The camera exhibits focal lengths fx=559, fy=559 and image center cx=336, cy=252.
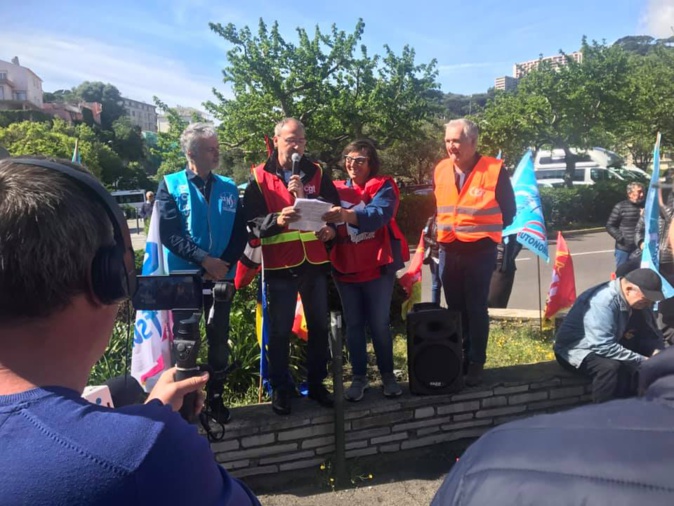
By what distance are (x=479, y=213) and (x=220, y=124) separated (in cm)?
1390

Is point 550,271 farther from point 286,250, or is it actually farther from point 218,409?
point 218,409

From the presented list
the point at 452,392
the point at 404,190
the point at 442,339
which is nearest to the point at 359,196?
the point at 442,339

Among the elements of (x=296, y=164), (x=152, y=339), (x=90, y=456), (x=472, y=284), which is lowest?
(x=152, y=339)

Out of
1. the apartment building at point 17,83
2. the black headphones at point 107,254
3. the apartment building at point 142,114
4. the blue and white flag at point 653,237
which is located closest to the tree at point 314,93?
the blue and white flag at point 653,237

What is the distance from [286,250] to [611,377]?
250 cm

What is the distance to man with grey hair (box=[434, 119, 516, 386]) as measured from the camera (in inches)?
161

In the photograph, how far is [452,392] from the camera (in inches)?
158

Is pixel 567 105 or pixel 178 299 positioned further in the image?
pixel 567 105

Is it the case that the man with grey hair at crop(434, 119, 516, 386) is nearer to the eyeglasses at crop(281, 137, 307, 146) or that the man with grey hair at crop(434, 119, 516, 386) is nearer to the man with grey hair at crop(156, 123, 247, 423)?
the eyeglasses at crop(281, 137, 307, 146)

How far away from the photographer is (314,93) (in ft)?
53.6

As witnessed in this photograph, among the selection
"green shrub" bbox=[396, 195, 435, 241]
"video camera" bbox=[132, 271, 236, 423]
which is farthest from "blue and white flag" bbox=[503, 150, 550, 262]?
"green shrub" bbox=[396, 195, 435, 241]

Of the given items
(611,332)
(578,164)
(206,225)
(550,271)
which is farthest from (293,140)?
(578,164)

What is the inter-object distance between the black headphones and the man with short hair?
247 cm

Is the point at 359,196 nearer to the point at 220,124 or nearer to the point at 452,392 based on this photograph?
the point at 452,392
